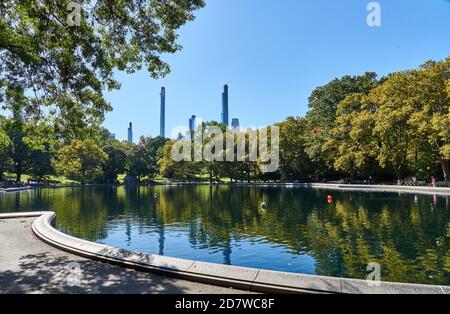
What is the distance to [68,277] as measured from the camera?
768cm

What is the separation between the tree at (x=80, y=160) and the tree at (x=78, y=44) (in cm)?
6416

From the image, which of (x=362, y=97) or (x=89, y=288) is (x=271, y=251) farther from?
(x=362, y=97)

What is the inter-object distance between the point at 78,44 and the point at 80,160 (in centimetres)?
6911

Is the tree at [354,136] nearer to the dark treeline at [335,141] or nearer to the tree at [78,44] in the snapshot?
the dark treeline at [335,141]

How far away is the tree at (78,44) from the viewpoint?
11.2 metres

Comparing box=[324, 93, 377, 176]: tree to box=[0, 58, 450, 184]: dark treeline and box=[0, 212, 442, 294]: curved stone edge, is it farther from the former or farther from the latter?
box=[0, 212, 442, 294]: curved stone edge

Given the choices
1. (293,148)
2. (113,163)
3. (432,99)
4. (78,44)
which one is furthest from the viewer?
(113,163)

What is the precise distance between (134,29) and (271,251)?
10289 mm

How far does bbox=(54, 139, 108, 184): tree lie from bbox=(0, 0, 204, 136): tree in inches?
2526

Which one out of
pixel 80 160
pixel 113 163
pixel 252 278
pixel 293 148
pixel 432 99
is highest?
pixel 432 99

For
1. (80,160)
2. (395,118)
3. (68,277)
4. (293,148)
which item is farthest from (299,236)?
(80,160)

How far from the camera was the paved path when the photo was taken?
22.3ft

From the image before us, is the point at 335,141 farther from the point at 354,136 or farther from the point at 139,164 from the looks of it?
the point at 139,164

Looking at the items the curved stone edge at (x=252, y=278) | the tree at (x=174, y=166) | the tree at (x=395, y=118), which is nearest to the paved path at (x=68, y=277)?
the curved stone edge at (x=252, y=278)
